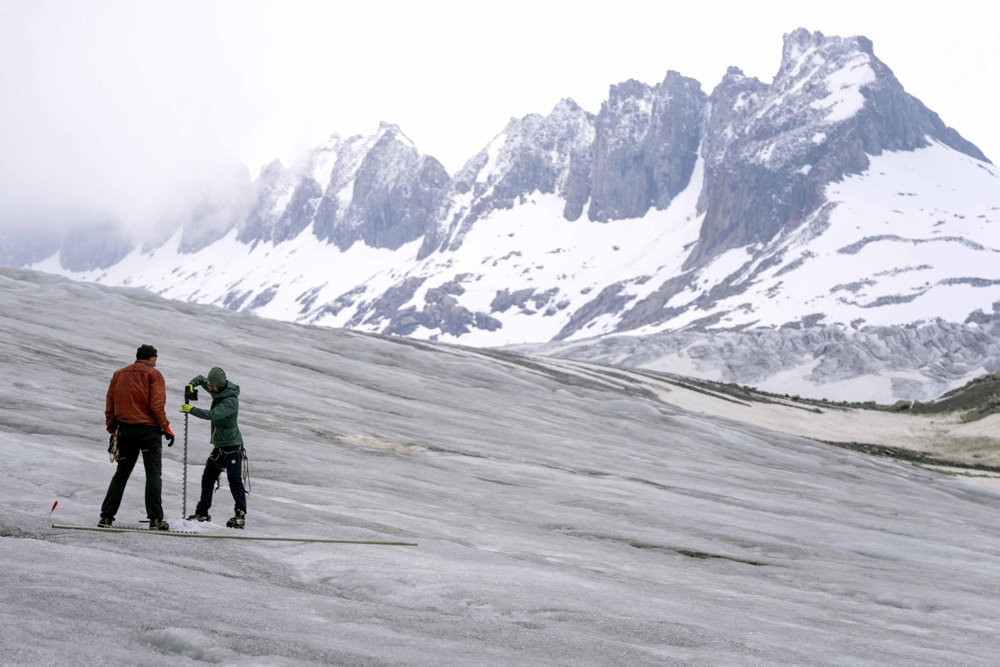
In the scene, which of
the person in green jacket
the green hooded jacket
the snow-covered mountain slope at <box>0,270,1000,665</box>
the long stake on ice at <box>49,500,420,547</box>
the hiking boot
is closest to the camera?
the snow-covered mountain slope at <box>0,270,1000,665</box>

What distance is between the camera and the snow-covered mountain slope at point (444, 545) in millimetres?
9578

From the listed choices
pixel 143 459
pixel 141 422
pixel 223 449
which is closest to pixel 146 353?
pixel 141 422

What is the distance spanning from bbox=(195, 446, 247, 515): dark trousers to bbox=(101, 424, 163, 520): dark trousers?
1.13 m

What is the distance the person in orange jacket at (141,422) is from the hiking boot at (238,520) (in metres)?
1.22

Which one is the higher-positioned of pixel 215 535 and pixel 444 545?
pixel 215 535

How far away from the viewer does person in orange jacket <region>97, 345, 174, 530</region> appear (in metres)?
12.8

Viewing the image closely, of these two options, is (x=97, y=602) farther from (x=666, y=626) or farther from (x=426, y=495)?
(x=426, y=495)

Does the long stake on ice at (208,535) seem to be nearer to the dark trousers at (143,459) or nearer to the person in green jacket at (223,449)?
the dark trousers at (143,459)

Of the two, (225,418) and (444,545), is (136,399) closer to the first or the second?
(225,418)

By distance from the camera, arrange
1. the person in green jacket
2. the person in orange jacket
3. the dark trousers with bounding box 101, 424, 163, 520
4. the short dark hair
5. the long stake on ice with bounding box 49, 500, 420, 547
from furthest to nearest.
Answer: the person in green jacket, the short dark hair, the person in orange jacket, the dark trousers with bounding box 101, 424, 163, 520, the long stake on ice with bounding box 49, 500, 420, 547

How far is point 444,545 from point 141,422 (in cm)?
506

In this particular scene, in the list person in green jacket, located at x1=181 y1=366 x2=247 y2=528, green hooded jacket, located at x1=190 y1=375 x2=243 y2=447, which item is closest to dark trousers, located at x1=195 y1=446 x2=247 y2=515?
person in green jacket, located at x1=181 y1=366 x2=247 y2=528

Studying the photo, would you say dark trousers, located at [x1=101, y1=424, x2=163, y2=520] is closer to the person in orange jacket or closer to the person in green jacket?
the person in orange jacket

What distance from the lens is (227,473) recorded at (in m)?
14.2
